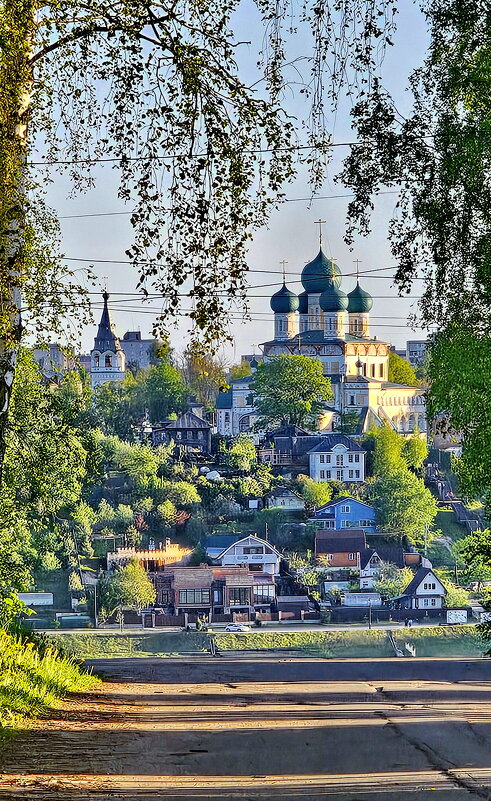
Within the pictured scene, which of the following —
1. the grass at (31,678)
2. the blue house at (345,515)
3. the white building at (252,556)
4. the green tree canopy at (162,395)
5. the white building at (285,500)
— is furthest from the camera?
the green tree canopy at (162,395)

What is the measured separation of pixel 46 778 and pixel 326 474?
40195mm

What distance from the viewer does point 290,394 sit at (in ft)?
161

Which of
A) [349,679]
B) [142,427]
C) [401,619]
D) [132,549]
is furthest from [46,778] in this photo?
[142,427]

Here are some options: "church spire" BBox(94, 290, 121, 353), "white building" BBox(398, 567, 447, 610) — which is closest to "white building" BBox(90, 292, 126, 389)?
"church spire" BBox(94, 290, 121, 353)

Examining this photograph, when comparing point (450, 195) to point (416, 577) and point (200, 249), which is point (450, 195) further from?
point (416, 577)

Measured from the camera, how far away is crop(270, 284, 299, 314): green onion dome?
5450 cm

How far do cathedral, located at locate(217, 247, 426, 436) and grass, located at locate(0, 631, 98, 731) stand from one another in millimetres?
47129

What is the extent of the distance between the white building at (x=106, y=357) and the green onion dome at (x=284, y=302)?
1326 cm

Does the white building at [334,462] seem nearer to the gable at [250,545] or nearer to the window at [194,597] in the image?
the gable at [250,545]

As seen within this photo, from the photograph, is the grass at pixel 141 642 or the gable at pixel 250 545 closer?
the grass at pixel 141 642

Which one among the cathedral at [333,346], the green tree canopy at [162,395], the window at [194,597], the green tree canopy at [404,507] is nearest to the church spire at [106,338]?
the cathedral at [333,346]

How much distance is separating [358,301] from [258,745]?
5241cm

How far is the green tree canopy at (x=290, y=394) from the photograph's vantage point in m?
48.8

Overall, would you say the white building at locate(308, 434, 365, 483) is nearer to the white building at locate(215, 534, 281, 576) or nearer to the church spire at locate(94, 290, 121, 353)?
the white building at locate(215, 534, 281, 576)
